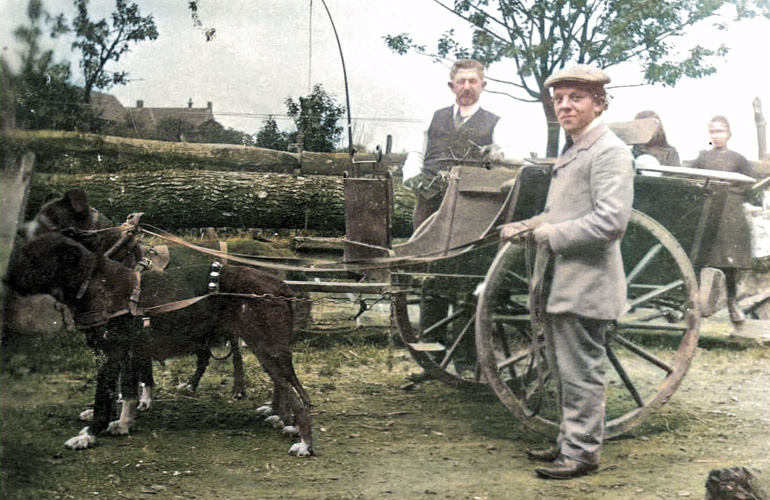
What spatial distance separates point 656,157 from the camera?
3283 mm

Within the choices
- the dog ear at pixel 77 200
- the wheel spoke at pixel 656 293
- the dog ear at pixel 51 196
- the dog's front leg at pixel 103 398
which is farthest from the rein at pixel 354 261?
the wheel spoke at pixel 656 293

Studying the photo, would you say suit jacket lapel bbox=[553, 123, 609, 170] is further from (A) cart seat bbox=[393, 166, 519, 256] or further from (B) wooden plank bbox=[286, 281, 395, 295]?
(B) wooden plank bbox=[286, 281, 395, 295]

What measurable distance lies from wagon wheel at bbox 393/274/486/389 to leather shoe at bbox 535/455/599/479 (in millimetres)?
557

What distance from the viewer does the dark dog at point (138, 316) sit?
→ 3.01 meters

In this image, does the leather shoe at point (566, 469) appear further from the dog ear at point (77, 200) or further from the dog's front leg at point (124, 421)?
the dog ear at point (77, 200)

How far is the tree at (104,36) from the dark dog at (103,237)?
44 cm

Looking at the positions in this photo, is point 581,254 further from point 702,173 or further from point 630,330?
point 702,173

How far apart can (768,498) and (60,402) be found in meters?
Result: 2.91

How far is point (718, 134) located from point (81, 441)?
116 inches

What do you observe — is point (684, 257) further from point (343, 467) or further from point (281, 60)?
point (281, 60)

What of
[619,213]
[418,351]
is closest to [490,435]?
[418,351]

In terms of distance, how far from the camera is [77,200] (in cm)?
301

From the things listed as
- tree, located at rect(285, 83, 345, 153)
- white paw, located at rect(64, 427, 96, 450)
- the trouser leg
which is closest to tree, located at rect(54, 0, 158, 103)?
tree, located at rect(285, 83, 345, 153)

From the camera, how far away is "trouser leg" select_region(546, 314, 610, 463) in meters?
3.09
